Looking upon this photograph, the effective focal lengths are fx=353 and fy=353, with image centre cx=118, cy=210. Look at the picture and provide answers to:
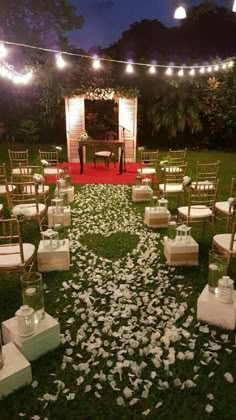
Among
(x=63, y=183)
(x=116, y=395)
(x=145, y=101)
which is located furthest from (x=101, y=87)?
(x=116, y=395)

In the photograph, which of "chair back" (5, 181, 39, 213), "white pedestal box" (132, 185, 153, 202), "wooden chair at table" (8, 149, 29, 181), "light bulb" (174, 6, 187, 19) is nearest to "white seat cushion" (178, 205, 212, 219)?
"white pedestal box" (132, 185, 153, 202)

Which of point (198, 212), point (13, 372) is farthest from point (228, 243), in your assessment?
point (13, 372)

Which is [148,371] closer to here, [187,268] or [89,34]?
[187,268]

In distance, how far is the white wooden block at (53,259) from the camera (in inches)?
153

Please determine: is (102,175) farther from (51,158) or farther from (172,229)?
(172,229)

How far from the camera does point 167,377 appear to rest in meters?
2.49

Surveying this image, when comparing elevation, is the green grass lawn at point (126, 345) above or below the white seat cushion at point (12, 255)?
below

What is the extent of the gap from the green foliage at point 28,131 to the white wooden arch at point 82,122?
4.00 m

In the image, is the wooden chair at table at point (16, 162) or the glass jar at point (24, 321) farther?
the wooden chair at table at point (16, 162)

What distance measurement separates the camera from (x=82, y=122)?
33.9 ft

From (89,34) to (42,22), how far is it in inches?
276

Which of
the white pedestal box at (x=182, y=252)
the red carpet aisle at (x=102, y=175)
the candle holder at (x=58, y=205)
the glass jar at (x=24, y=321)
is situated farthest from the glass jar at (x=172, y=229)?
the red carpet aisle at (x=102, y=175)

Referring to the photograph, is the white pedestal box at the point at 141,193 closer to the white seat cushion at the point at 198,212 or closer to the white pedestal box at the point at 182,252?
the white seat cushion at the point at 198,212

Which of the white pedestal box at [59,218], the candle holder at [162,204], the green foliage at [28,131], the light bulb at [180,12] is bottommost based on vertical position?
the white pedestal box at [59,218]
